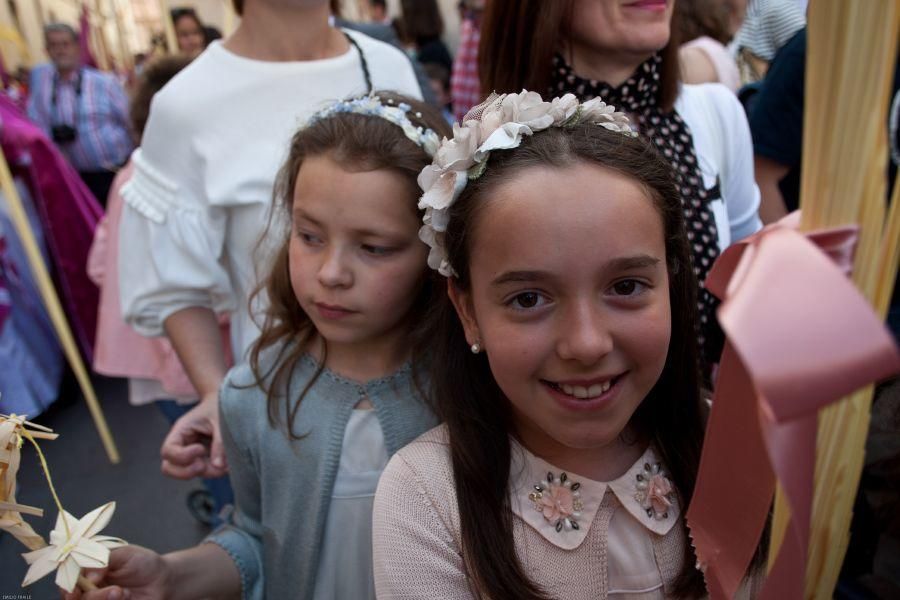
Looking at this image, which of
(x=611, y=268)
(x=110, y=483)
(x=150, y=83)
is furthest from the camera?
(x=110, y=483)

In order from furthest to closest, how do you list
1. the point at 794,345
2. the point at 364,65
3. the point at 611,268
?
the point at 364,65
the point at 611,268
the point at 794,345

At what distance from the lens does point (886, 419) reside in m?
0.61

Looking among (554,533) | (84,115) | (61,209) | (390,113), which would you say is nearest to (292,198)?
(390,113)

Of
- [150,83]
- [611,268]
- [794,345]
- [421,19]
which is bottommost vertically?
[421,19]

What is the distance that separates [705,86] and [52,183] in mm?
3229

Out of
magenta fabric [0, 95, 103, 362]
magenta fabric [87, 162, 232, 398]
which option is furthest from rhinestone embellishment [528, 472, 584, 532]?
magenta fabric [0, 95, 103, 362]

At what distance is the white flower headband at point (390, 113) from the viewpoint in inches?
47.8

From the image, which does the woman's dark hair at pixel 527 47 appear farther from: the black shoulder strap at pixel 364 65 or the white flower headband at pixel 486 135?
the white flower headband at pixel 486 135

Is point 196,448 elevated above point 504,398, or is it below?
below

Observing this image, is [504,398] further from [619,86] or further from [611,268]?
Answer: [619,86]

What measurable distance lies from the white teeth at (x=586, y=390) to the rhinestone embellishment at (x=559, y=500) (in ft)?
0.55

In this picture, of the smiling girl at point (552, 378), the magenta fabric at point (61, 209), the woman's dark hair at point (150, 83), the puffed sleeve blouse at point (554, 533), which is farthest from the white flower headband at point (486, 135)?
the magenta fabric at point (61, 209)

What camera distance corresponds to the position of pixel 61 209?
372cm

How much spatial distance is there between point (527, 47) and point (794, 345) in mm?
1112
